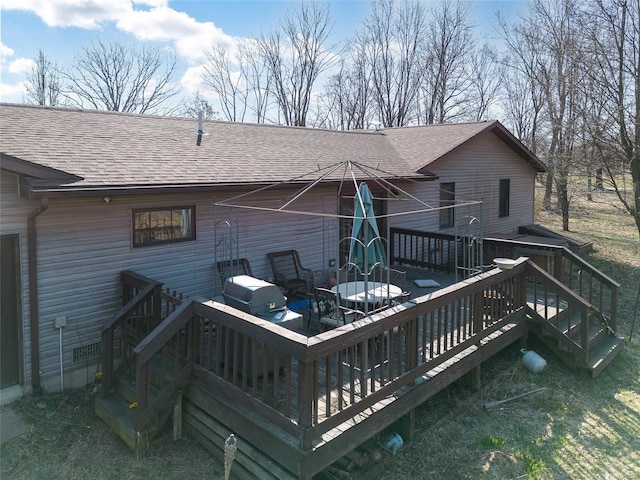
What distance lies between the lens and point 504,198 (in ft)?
50.9

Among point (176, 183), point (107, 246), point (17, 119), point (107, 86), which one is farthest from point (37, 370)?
point (107, 86)

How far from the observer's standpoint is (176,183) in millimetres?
6547

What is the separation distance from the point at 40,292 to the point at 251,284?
2720mm

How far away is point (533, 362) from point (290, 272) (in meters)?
4.41

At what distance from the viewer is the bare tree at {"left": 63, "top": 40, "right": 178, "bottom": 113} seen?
1205 inches

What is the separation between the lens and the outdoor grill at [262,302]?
17.3 ft

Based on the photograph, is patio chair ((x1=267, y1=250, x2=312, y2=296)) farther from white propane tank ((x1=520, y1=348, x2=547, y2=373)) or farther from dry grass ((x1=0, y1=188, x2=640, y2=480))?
white propane tank ((x1=520, y1=348, x2=547, y2=373))

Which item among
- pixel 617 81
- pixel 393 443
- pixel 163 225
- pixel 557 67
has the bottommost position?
pixel 393 443

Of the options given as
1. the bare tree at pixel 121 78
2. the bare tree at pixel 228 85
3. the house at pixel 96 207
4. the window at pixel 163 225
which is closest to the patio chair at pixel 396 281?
the house at pixel 96 207

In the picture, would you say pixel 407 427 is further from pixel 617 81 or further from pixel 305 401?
pixel 617 81

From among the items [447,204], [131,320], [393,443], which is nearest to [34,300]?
[131,320]

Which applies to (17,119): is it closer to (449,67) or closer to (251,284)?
(251,284)

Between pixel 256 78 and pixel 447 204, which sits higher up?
pixel 256 78

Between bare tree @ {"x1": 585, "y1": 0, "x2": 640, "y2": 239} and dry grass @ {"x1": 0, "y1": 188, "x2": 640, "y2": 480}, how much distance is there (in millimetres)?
9646
